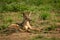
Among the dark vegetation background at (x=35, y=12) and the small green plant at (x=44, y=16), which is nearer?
the dark vegetation background at (x=35, y=12)

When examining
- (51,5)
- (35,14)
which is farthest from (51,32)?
(51,5)

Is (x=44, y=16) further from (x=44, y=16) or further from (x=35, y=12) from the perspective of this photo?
(x=35, y=12)

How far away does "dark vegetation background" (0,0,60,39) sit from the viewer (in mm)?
8519

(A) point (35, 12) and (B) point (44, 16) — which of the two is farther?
(A) point (35, 12)

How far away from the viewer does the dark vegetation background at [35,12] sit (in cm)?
852

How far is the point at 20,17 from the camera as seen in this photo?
9578 mm

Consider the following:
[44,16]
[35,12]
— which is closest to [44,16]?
[44,16]

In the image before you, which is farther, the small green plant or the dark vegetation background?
the small green plant

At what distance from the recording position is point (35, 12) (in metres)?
10.2

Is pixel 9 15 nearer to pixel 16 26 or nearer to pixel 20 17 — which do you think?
pixel 20 17

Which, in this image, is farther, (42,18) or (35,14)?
(35,14)

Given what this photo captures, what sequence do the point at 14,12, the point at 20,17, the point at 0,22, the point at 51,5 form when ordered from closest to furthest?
the point at 0,22 < the point at 20,17 < the point at 14,12 < the point at 51,5

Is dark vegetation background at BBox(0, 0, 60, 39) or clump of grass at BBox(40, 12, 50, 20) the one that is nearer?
dark vegetation background at BBox(0, 0, 60, 39)

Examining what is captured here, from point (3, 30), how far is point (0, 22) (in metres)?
1.46
